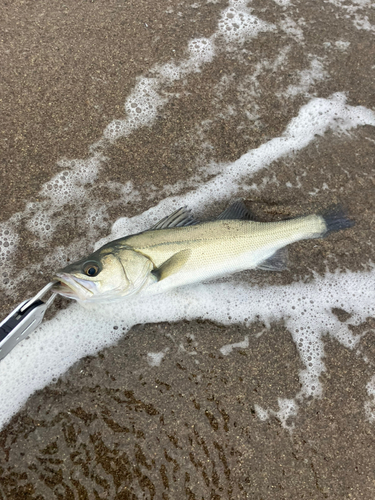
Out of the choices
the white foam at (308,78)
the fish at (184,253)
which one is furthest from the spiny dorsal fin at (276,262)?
the white foam at (308,78)

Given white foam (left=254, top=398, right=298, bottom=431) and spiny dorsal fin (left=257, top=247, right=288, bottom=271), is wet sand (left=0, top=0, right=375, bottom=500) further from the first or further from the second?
spiny dorsal fin (left=257, top=247, right=288, bottom=271)

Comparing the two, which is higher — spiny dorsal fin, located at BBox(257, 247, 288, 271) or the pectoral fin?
the pectoral fin

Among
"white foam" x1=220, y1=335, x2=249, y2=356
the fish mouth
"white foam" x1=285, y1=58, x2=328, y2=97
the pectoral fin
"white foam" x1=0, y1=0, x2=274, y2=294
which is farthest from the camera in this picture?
"white foam" x1=285, y1=58, x2=328, y2=97

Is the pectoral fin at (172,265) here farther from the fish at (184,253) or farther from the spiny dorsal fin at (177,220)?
the spiny dorsal fin at (177,220)

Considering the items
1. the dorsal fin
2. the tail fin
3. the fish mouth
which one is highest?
the fish mouth

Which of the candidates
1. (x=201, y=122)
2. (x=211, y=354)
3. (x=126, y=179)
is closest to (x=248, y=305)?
(x=211, y=354)

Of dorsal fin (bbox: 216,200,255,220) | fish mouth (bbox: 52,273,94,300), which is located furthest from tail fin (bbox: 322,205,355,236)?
fish mouth (bbox: 52,273,94,300)

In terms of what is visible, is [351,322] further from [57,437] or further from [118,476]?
[57,437]

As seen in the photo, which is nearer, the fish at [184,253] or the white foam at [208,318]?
the fish at [184,253]

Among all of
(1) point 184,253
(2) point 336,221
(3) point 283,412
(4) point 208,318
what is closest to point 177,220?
(1) point 184,253
